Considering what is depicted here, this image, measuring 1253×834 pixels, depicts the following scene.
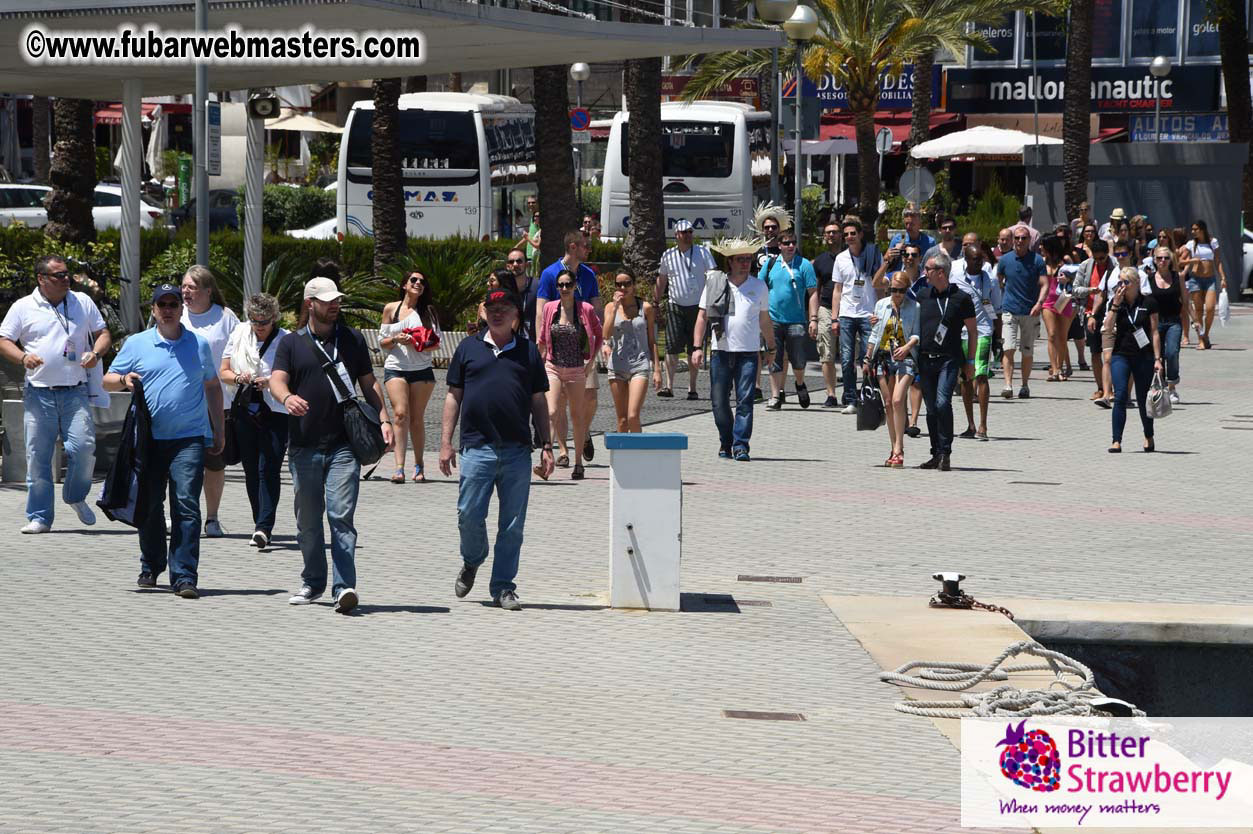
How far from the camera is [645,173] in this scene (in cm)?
2753

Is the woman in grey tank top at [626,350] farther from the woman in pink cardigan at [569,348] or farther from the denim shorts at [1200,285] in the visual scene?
the denim shorts at [1200,285]

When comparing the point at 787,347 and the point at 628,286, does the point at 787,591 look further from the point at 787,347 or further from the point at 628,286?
the point at 787,347

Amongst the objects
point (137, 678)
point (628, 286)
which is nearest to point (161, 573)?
point (137, 678)

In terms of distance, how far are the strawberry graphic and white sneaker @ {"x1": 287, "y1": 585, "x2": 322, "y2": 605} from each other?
3.99m

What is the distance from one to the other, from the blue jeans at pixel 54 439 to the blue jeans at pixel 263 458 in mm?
1073

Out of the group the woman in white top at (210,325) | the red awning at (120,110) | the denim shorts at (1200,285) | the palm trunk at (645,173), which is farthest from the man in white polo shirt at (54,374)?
the red awning at (120,110)

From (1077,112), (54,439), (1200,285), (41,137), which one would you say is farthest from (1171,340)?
(41,137)

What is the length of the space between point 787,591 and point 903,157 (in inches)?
1675

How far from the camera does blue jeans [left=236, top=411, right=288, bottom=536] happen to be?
38.4 ft

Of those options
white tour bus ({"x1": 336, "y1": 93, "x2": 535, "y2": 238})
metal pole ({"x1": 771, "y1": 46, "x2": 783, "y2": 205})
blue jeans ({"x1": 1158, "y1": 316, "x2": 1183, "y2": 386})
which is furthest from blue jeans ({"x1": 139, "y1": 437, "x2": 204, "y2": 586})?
white tour bus ({"x1": 336, "y1": 93, "x2": 535, "y2": 238})

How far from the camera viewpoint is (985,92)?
54.1 meters

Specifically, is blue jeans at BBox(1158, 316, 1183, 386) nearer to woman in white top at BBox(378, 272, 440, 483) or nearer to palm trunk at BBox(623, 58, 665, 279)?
woman in white top at BBox(378, 272, 440, 483)

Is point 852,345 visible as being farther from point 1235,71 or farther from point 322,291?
point 1235,71

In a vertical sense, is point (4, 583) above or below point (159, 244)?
below
